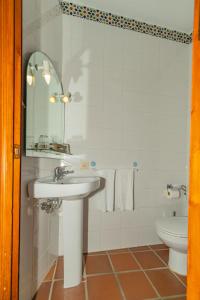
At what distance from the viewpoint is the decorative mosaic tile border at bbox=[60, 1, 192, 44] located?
1.81 meters

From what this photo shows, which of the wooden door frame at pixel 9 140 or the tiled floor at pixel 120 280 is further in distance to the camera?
the tiled floor at pixel 120 280

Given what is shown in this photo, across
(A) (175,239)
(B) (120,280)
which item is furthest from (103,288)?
(A) (175,239)

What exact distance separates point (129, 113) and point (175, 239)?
128cm

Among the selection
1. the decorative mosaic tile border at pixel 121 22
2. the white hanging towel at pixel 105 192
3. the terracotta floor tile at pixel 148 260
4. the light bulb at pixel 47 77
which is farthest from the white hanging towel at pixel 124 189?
the decorative mosaic tile border at pixel 121 22

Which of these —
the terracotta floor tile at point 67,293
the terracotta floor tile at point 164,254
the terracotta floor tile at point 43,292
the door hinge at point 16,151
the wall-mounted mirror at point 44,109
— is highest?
the wall-mounted mirror at point 44,109

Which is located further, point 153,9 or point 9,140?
point 153,9

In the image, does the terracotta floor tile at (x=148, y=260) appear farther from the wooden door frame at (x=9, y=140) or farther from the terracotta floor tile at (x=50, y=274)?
the wooden door frame at (x=9, y=140)

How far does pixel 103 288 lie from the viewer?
4.58 feet

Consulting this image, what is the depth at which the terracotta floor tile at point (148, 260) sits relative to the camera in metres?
1.69

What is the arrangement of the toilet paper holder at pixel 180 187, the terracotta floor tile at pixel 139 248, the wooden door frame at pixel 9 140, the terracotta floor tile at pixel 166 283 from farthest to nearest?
the toilet paper holder at pixel 180 187
the terracotta floor tile at pixel 139 248
the terracotta floor tile at pixel 166 283
the wooden door frame at pixel 9 140

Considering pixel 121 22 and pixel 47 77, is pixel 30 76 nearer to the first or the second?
pixel 47 77

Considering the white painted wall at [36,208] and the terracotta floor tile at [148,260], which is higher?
the white painted wall at [36,208]

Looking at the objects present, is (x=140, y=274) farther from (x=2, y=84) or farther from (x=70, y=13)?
(x=70, y=13)

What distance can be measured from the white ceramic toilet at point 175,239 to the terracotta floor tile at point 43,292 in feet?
3.27
